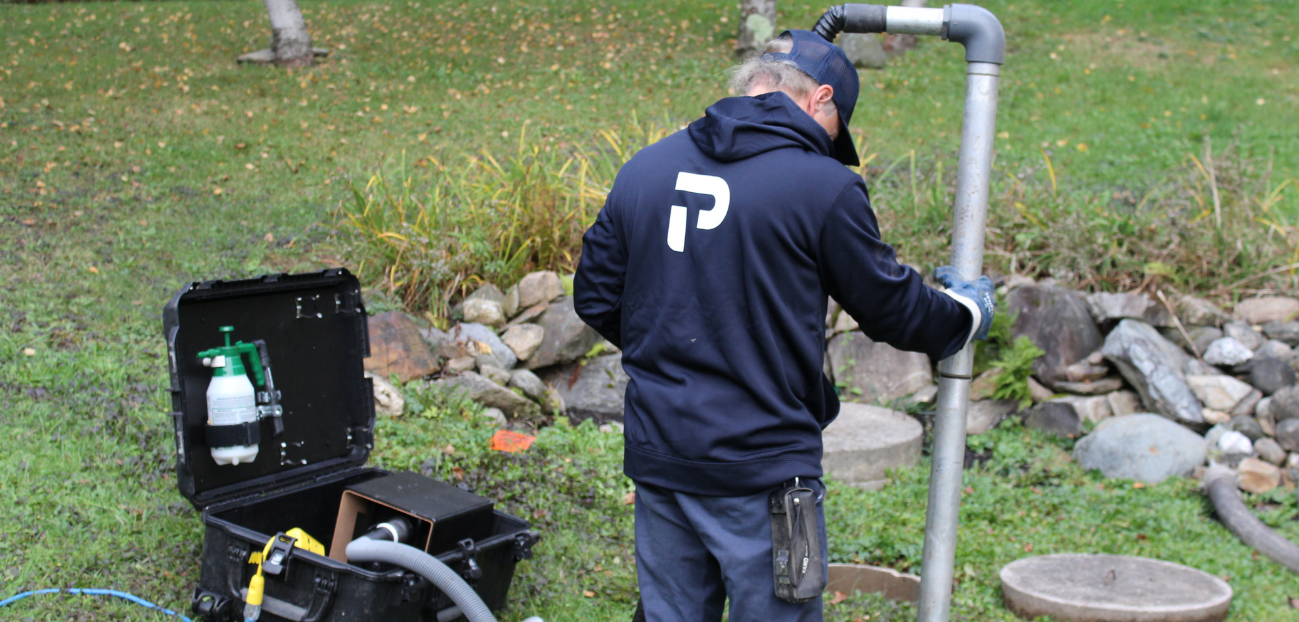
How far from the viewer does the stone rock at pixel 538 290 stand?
5734 millimetres

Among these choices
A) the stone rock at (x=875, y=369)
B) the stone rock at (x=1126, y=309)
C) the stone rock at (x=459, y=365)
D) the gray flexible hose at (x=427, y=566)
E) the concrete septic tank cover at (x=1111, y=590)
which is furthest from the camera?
the stone rock at (x=875, y=369)

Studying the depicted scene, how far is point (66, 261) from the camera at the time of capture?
579 cm

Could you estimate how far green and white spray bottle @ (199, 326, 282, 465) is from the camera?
290cm

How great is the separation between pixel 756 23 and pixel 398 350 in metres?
8.81

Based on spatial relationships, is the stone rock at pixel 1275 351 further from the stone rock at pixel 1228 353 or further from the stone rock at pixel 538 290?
the stone rock at pixel 538 290

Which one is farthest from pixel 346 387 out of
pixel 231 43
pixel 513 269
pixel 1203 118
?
pixel 231 43

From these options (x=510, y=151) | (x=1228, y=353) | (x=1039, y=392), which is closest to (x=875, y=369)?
(x=1039, y=392)

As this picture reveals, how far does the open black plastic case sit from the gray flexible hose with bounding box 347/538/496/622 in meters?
0.07

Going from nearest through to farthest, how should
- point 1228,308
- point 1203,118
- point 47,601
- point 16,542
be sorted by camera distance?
point 47,601 → point 16,542 → point 1228,308 → point 1203,118

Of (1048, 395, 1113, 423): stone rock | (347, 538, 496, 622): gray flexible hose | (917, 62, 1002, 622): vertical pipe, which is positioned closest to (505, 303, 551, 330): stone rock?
(347, 538, 496, 622): gray flexible hose

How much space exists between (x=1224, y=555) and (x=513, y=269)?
410 cm

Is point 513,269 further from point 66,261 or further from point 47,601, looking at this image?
point 47,601

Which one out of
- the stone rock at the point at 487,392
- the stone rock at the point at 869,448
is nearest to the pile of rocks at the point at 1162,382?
the stone rock at the point at 869,448

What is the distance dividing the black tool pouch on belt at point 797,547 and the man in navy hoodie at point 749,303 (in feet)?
0.12
